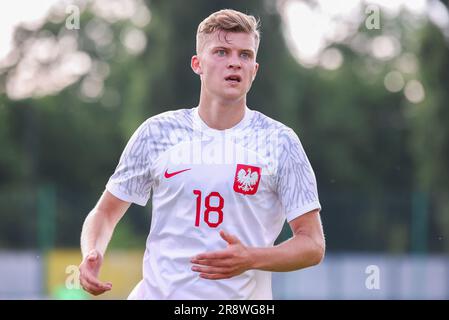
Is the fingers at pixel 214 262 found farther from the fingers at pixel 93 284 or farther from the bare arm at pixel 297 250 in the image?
the fingers at pixel 93 284

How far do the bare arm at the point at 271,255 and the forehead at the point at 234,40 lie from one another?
1035 millimetres

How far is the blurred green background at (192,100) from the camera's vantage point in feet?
112

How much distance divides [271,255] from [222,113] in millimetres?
978

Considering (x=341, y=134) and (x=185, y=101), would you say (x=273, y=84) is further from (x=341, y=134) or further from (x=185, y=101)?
(x=341, y=134)

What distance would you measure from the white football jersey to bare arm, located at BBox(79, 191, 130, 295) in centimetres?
29

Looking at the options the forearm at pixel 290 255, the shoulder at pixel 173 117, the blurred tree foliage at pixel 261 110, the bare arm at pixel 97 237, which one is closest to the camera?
the forearm at pixel 290 255

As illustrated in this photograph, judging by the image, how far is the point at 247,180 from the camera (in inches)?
232

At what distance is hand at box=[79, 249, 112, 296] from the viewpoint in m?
5.67

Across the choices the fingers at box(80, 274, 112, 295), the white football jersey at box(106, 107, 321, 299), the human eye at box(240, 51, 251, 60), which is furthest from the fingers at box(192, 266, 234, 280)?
the human eye at box(240, 51, 251, 60)

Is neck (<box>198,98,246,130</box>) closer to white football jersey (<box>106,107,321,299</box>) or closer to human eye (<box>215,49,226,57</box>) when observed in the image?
white football jersey (<box>106,107,321,299</box>)

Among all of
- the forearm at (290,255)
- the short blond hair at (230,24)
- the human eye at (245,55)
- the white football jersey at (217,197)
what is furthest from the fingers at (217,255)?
the short blond hair at (230,24)

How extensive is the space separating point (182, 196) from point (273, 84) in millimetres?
32009

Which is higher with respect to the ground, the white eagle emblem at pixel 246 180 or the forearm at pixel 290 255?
the white eagle emblem at pixel 246 180

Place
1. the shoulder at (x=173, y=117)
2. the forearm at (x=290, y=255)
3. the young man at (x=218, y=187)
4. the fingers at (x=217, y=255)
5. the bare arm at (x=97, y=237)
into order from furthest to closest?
Result: the shoulder at (x=173, y=117) → the young man at (x=218, y=187) → the bare arm at (x=97, y=237) → the forearm at (x=290, y=255) → the fingers at (x=217, y=255)
